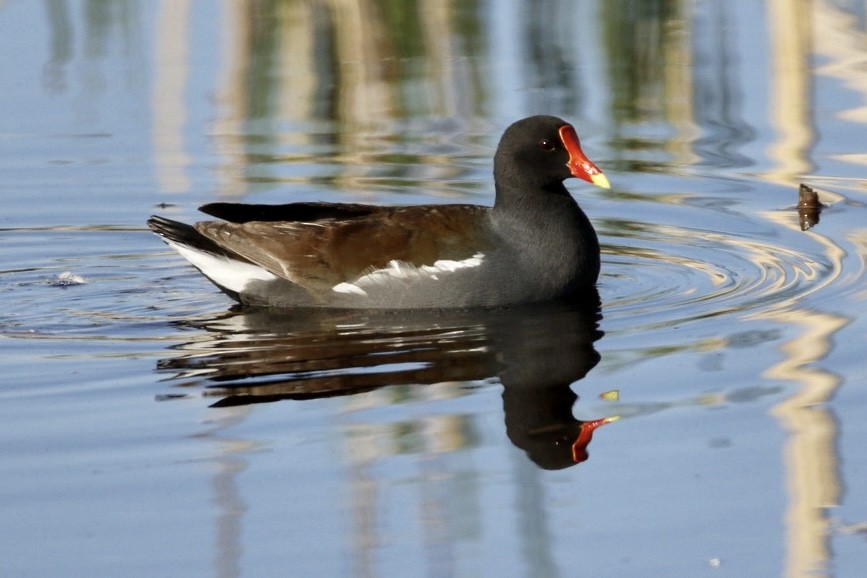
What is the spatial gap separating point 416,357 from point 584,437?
1199mm

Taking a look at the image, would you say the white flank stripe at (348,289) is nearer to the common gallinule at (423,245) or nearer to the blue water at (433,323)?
the common gallinule at (423,245)

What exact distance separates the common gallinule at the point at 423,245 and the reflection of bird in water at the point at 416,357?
4.4 inches

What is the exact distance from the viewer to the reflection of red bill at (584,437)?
491 centimetres

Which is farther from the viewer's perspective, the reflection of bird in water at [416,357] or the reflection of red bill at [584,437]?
the reflection of bird in water at [416,357]

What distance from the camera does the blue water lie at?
433cm

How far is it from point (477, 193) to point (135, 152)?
233 cm

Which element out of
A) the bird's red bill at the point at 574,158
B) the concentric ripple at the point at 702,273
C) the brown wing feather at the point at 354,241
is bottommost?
the concentric ripple at the point at 702,273

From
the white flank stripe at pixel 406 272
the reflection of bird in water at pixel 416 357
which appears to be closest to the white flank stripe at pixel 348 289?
the white flank stripe at pixel 406 272

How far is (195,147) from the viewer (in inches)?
390

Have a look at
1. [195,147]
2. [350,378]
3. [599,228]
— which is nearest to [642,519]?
[350,378]

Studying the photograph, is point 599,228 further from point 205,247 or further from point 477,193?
point 205,247

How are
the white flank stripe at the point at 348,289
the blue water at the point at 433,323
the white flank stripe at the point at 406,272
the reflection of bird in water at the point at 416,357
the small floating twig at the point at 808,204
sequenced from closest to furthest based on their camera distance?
the blue water at the point at 433,323 < the reflection of bird in water at the point at 416,357 < the white flank stripe at the point at 406,272 < the white flank stripe at the point at 348,289 < the small floating twig at the point at 808,204

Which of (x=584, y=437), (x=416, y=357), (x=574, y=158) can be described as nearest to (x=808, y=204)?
(x=574, y=158)

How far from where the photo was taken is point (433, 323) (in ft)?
22.1
